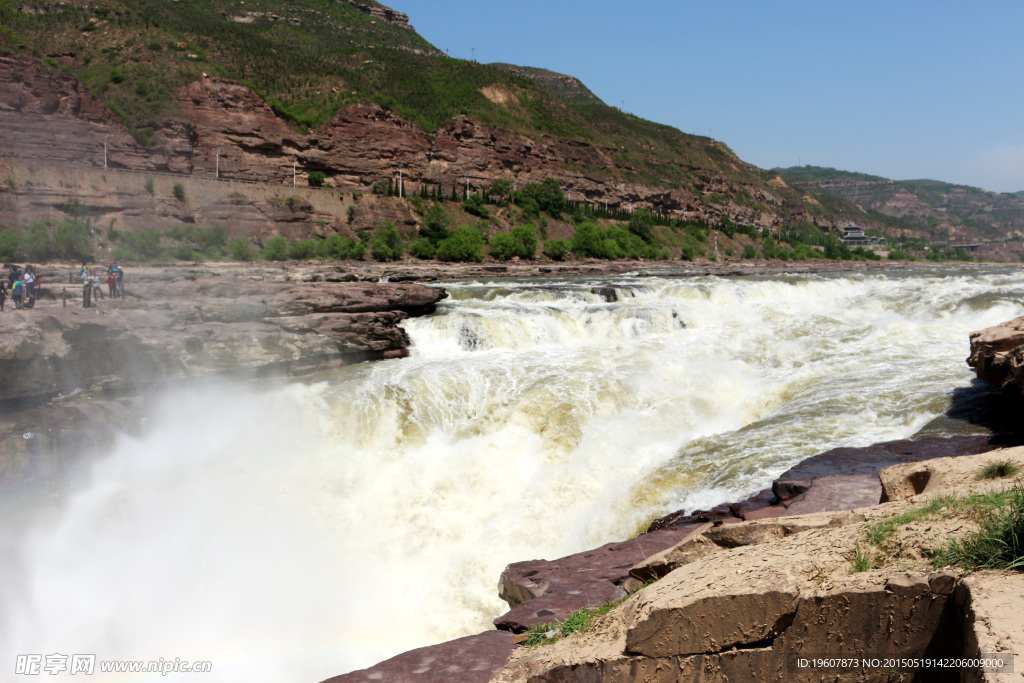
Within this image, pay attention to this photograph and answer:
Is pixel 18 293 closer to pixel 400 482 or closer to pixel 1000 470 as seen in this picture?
pixel 400 482

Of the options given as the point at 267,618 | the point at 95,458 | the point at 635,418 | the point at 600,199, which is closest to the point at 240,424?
the point at 95,458

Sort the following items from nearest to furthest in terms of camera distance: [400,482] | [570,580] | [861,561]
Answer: [861,561], [570,580], [400,482]

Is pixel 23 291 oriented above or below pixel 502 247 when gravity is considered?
below

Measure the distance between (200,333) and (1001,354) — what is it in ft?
48.1

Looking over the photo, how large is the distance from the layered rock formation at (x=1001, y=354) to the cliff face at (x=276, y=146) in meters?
48.3

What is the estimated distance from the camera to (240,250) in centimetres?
4244

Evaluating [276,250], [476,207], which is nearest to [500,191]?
[476,207]

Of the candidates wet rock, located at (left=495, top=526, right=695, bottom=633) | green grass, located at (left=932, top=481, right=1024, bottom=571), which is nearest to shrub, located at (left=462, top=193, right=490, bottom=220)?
wet rock, located at (left=495, top=526, right=695, bottom=633)

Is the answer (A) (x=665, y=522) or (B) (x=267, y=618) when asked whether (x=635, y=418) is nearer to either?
(A) (x=665, y=522)

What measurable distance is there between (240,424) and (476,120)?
74.5 metres

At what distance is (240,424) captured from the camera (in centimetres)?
1312

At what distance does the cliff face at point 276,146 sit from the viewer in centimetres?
4553

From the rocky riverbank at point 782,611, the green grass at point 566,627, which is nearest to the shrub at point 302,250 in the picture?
the rocky riverbank at point 782,611

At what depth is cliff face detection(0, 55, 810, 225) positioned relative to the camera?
45.5 metres
